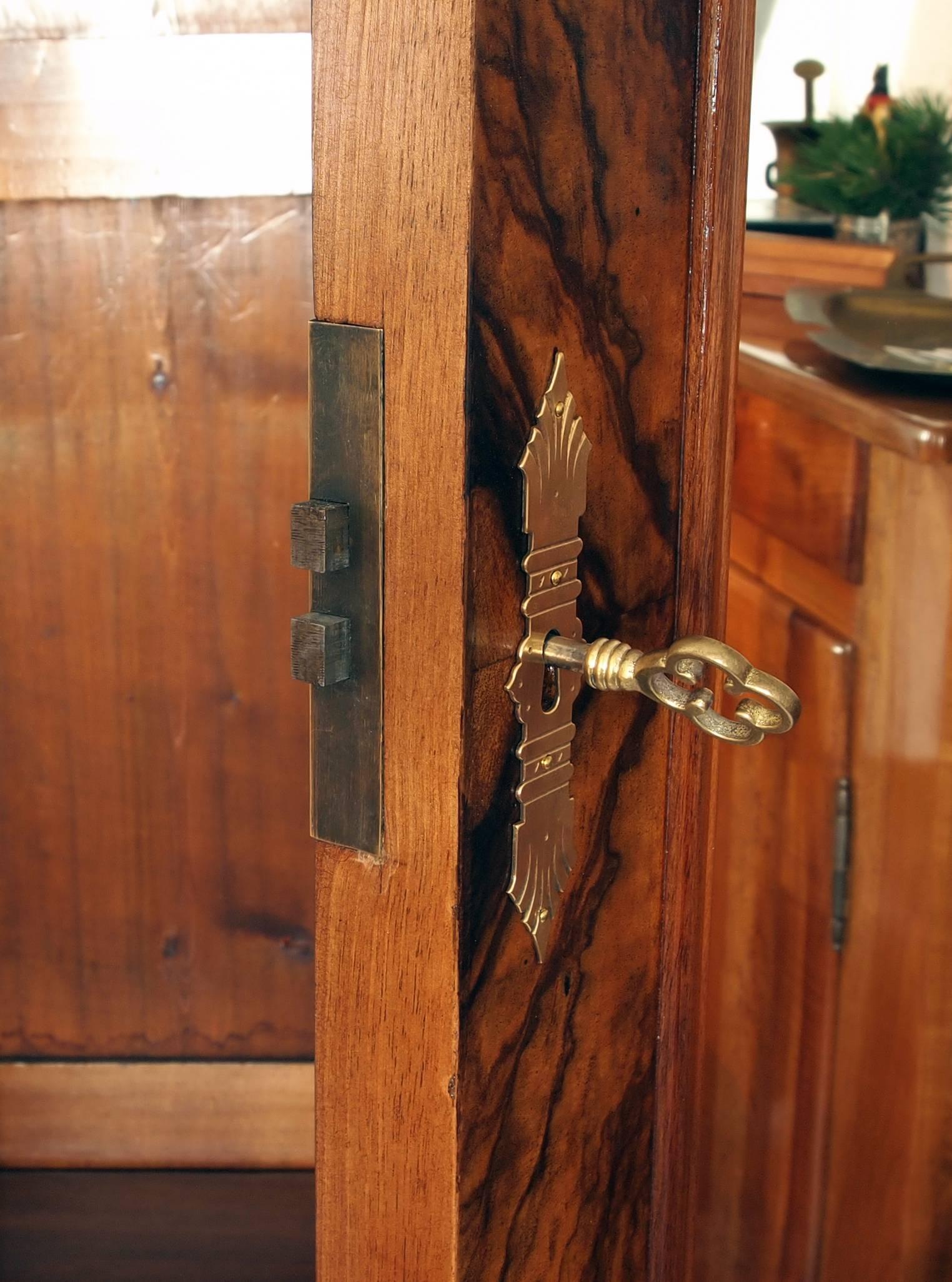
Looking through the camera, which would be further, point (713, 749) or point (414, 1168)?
point (713, 749)

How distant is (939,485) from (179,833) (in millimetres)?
701

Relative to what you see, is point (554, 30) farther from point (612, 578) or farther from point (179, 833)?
point (179, 833)

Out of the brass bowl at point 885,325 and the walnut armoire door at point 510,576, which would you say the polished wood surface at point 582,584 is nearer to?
the walnut armoire door at point 510,576

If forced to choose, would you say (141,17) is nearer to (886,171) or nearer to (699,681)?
(886,171)

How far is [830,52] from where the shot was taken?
5.39 ft

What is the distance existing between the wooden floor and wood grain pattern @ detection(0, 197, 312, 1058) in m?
0.12

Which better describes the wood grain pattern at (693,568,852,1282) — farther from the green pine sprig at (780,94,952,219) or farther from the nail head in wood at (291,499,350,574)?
the nail head in wood at (291,499,350,574)

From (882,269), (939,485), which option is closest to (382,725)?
(939,485)

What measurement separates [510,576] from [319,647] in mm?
69

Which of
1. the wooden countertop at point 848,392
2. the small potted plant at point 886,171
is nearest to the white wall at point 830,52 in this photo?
the small potted plant at point 886,171

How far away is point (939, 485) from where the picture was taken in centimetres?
85

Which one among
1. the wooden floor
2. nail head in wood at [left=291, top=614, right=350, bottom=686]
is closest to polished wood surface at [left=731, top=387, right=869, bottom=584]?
nail head in wood at [left=291, top=614, right=350, bottom=686]

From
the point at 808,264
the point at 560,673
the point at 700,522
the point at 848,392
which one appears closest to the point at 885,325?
the point at 848,392

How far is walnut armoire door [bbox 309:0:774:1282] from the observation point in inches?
18.1
